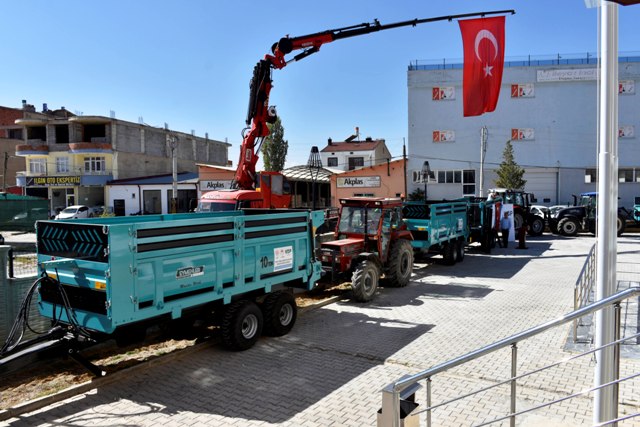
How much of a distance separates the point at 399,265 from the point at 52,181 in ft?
147

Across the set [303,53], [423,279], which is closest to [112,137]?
[303,53]

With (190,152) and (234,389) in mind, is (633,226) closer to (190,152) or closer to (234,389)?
(234,389)

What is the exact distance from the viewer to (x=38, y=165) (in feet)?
162

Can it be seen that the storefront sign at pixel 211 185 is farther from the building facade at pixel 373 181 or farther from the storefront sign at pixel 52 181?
the storefront sign at pixel 52 181

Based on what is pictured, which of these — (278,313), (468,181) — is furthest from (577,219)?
(278,313)

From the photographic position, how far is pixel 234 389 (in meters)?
6.12

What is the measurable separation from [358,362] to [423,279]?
280 inches

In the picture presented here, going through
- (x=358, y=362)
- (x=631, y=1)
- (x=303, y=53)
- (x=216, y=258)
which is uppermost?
(x=303, y=53)

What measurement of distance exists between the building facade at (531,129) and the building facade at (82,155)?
79.3ft

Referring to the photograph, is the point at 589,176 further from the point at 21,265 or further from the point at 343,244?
the point at 21,265

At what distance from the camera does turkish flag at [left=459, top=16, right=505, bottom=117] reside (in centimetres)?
956

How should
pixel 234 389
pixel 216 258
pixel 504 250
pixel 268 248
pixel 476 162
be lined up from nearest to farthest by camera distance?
pixel 234 389 → pixel 216 258 → pixel 268 248 → pixel 504 250 → pixel 476 162

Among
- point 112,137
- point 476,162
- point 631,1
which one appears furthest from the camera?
point 112,137

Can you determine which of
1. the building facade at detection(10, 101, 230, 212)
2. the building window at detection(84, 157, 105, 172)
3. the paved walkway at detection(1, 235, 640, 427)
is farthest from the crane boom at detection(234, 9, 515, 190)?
the building window at detection(84, 157, 105, 172)
